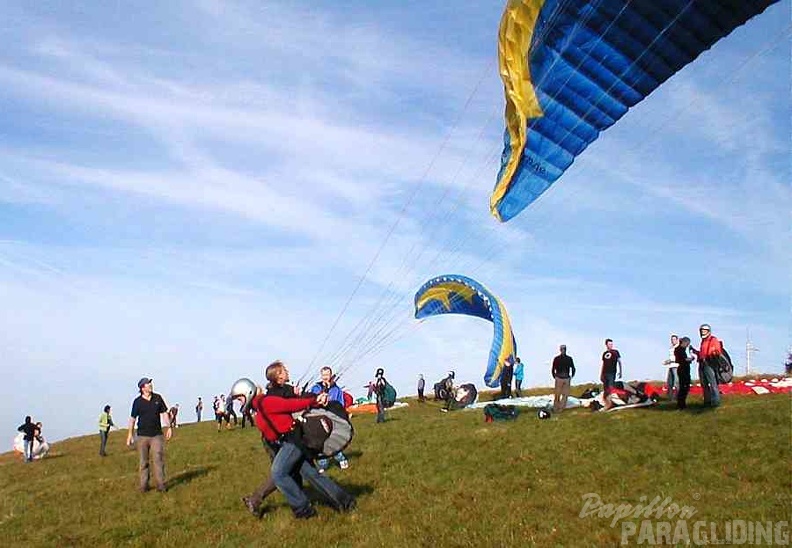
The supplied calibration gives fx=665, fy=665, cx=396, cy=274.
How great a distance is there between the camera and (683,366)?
14.0m

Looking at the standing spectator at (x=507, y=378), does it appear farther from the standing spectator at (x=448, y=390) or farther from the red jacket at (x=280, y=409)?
the red jacket at (x=280, y=409)

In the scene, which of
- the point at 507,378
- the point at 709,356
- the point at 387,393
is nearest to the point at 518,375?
the point at 507,378

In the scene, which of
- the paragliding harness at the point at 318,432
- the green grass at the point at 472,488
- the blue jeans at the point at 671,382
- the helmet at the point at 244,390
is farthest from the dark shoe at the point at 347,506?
the blue jeans at the point at 671,382

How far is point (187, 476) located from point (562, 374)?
9084mm

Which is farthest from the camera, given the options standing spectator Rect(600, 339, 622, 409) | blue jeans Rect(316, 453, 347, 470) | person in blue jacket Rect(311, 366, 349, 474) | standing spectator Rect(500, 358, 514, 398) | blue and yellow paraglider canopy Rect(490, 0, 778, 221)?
standing spectator Rect(500, 358, 514, 398)

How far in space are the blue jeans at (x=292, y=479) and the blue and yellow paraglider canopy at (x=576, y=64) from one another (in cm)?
599

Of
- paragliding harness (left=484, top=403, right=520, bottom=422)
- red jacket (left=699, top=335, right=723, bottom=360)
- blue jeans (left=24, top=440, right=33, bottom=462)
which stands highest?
red jacket (left=699, top=335, right=723, bottom=360)

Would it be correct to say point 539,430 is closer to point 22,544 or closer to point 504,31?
point 504,31

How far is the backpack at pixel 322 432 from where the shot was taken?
27.3ft

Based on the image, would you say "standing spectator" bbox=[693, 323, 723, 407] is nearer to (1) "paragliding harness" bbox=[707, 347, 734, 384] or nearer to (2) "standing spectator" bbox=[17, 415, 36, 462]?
(1) "paragliding harness" bbox=[707, 347, 734, 384]

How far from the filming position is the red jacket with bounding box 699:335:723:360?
43.3 feet

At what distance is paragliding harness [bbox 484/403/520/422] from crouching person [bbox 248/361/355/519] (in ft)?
29.5

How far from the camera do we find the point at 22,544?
8.80m

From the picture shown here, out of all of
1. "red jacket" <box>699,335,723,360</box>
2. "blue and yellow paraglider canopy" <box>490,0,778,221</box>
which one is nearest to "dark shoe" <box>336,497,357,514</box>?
"blue and yellow paraglider canopy" <box>490,0,778,221</box>
